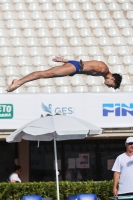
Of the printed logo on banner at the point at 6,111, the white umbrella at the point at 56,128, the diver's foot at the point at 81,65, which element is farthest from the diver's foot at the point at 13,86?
the white umbrella at the point at 56,128

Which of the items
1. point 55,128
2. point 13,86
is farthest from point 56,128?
point 13,86

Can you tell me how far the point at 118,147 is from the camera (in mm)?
16016

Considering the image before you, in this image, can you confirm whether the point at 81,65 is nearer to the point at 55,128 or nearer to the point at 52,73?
the point at 52,73

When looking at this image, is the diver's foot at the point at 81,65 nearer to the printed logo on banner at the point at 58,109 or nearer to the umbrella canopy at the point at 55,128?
the printed logo on banner at the point at 58,109

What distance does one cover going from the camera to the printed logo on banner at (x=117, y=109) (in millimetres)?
14047

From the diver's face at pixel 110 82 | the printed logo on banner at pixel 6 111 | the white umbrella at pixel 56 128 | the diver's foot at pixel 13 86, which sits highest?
the diver's face at pixel 110 82

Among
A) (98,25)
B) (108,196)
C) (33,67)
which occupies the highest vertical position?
(98,25)

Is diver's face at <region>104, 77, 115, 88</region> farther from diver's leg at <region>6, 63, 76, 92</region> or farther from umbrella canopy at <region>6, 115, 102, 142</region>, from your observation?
umbrella canopy at <region>6, 115, 102, 142</region>

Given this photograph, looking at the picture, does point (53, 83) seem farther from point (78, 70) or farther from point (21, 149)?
point (21, 149)

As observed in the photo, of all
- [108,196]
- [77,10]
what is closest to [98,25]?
[77,10]

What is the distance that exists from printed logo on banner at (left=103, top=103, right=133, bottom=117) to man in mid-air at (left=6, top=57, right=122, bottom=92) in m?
1.79

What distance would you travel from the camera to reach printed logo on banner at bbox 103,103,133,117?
46.1ft

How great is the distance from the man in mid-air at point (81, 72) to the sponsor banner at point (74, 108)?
1146 mm

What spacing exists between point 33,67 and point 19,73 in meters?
0.46
